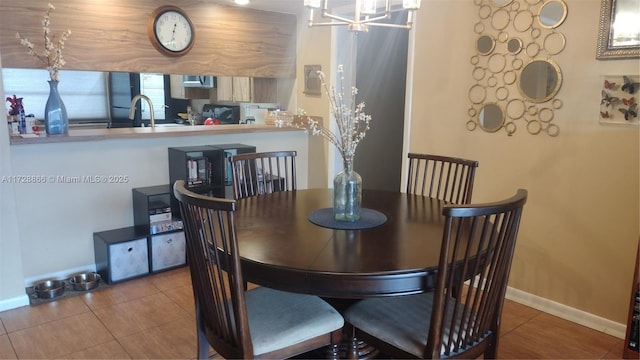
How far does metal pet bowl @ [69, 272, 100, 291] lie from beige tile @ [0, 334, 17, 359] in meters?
0.58

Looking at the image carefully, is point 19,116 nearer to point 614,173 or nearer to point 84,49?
point 84,49

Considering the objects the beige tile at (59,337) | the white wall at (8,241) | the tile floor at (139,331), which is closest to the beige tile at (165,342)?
the tile floor at (139,331)

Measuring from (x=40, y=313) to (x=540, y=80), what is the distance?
3.23m

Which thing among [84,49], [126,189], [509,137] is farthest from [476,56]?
[84,49]

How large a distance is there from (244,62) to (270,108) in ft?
1.77

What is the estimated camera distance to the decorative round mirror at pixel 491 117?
2.91 metres

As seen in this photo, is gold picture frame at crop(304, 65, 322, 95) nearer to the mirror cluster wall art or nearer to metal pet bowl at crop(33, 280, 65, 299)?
the mirror cluster wall art

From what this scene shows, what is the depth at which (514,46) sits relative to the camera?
2781 millimetres

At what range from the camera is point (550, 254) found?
2.78 m

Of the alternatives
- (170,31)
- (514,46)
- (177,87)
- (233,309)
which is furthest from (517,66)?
(177,87)

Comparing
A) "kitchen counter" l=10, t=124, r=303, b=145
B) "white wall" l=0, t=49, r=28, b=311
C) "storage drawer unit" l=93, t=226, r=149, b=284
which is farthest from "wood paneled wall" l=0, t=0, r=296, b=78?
"storage drawer unit" l=93, t=226, r=149, b=284

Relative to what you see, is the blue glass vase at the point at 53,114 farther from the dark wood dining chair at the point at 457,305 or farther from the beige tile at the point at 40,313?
the dark wood dining chair at the point at 457,305

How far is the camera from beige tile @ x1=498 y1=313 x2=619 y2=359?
2.37m

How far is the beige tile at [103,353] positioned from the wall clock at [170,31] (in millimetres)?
2440
